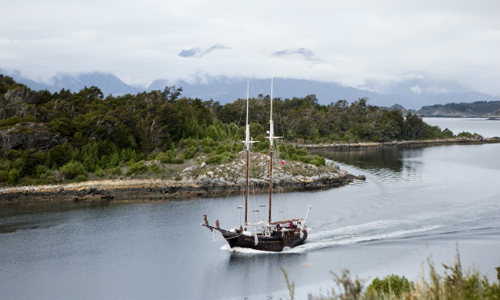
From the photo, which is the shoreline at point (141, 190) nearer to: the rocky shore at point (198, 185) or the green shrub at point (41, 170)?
the rocky shore at point (198, 185)

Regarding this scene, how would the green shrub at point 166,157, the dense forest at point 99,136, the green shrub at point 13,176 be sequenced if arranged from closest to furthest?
the green shrub at point 13,176 < the dense forest at point 99,136 < the green shrub at point 166,157

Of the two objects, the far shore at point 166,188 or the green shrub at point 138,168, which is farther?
the green shrub at point 138,168

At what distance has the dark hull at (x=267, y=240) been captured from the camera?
1033 inches

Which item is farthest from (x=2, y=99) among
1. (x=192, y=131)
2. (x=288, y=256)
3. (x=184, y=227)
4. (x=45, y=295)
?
(x=288, y=256)

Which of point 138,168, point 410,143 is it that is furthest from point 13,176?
point 410,143

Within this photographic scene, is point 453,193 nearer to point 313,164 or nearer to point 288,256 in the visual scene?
point 313,164

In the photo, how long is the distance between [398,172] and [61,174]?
128 feet

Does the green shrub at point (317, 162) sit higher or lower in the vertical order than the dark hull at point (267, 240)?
higher

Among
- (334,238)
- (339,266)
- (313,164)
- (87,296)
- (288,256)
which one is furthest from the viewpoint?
(313,164)

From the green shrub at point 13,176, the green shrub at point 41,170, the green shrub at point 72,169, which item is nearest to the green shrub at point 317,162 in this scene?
the green shrub at point 72,169

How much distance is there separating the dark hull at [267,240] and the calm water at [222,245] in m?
0.50

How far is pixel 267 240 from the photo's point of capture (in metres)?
26.4

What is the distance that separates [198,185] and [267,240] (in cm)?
1903

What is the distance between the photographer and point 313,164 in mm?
50750
